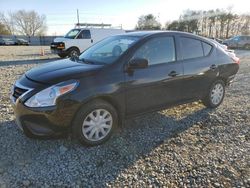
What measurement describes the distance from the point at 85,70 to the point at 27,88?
2.71ft

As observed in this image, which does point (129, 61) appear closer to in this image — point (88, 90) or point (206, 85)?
point (88, 90)

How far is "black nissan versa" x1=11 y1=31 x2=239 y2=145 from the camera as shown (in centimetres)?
321

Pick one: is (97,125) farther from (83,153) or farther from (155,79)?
(155,79)

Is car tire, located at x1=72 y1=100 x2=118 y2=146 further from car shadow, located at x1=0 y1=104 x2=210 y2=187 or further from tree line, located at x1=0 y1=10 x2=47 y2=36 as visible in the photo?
tree line, located at x1=0 y1=10 x2=47 y2=36

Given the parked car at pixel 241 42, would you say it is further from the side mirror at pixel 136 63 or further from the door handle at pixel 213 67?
the side mirror at pixel 136 63

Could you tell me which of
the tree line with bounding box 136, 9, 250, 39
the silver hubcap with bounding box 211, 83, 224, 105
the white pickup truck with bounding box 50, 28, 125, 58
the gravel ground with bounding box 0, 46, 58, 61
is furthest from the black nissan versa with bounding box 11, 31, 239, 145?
the tree line with bounding box 136, 9, 250, 39

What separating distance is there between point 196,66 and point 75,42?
1122 centimetres

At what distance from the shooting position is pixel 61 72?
11.5 feet

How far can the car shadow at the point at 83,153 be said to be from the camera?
2.98 metres

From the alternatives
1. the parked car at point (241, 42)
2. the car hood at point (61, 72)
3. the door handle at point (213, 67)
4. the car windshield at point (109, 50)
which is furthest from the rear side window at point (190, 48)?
the parked car at point (241, 42)

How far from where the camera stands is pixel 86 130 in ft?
11.4

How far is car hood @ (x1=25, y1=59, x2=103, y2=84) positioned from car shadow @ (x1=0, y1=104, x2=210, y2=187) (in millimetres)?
989

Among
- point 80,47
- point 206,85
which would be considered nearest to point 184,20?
point 80,47

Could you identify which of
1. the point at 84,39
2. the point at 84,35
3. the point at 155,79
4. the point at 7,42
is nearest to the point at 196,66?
the point at 155,79
